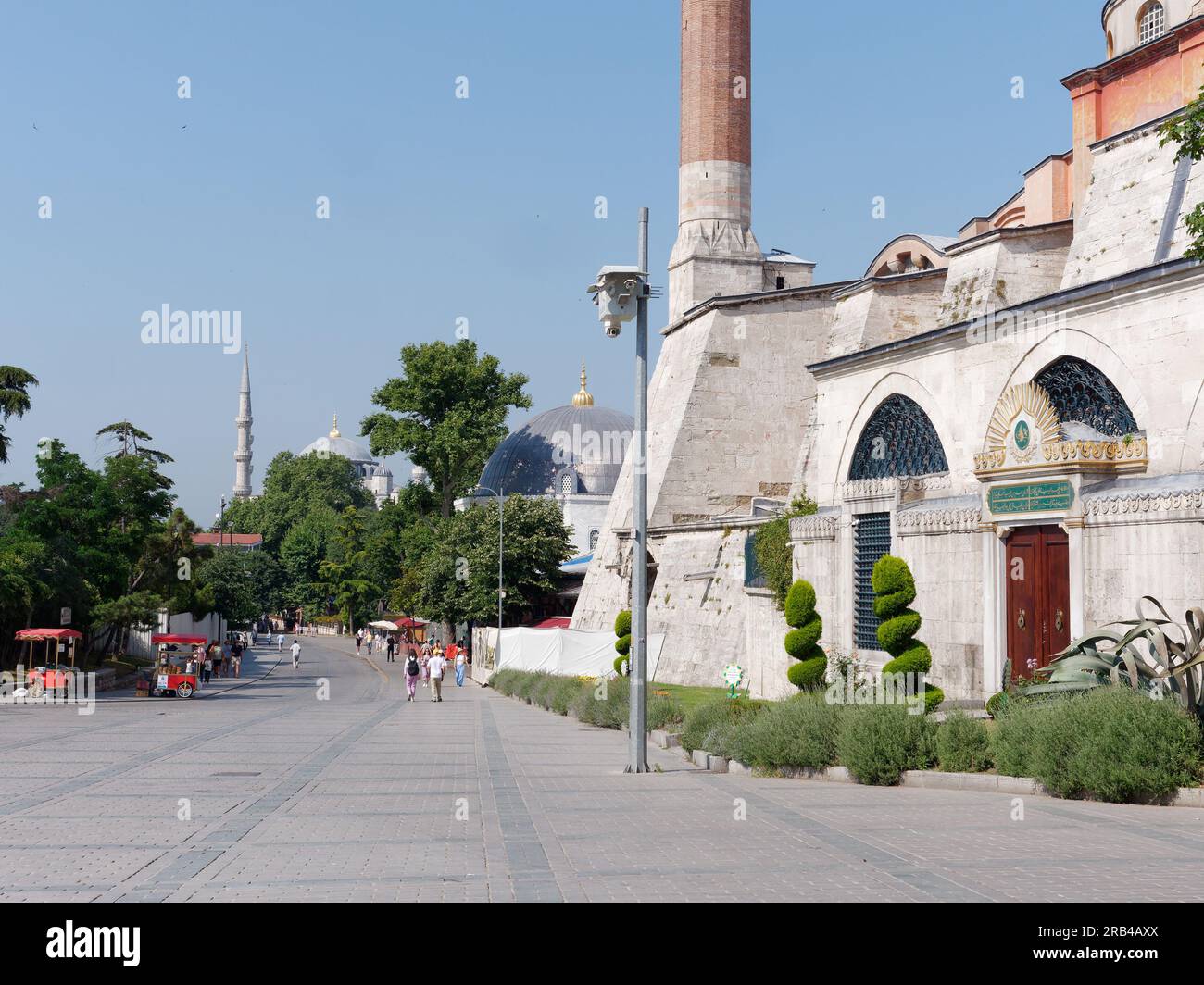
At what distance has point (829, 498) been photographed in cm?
2422

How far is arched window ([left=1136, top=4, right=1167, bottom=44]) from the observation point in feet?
87.8

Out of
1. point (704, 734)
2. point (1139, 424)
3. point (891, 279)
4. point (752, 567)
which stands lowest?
point (704, 734)

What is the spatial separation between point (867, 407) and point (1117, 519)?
8344 millimetres

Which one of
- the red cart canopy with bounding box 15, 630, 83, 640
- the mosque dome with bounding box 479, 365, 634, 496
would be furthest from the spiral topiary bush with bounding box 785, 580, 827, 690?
the mosque dome with bounding box 479, 365, 634, 496

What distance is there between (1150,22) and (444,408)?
44.1m

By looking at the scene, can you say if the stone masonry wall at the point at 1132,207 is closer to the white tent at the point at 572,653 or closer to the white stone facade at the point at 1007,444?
the white stone facade at the point at 1007,444

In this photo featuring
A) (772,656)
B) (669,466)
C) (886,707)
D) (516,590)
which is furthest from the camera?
(516,590)

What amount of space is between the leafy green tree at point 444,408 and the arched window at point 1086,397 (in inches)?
1865

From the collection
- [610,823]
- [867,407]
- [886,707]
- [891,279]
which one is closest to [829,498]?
[867,407]

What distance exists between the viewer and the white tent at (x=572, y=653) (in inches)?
1393

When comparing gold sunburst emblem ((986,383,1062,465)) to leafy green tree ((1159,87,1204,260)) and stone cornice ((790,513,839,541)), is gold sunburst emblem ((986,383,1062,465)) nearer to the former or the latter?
stone cornice ((790,513,839,541))

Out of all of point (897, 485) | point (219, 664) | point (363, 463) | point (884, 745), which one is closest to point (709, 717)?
point (884, 745)

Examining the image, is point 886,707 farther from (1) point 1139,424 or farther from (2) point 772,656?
(2) point 772,656

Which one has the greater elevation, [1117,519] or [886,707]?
[1117,519]
